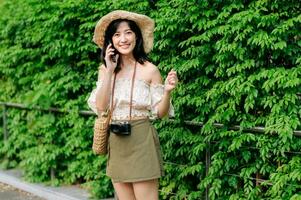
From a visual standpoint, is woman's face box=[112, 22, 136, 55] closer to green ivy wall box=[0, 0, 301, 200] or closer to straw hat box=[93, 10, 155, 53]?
straw hat box=[93, 10, 155, 53]

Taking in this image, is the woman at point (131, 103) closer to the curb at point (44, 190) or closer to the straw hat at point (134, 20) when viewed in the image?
the straw hat at point (134, 20)

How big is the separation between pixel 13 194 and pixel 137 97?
4069 millimetres

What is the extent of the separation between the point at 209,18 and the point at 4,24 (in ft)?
13.1

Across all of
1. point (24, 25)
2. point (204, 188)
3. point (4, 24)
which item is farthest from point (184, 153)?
point (4, 24)

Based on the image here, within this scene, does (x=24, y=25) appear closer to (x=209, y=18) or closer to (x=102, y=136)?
(x=209, y=18)

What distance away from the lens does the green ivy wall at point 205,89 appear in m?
4.62

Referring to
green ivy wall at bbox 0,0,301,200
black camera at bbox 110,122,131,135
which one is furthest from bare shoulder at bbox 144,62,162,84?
green ivy wall at bbox 0,0,301,200

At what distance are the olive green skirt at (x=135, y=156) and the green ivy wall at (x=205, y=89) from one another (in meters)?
0.90

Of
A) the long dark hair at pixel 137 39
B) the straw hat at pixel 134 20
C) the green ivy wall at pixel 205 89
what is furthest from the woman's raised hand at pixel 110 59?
the green ivy wall at pixel 205 89

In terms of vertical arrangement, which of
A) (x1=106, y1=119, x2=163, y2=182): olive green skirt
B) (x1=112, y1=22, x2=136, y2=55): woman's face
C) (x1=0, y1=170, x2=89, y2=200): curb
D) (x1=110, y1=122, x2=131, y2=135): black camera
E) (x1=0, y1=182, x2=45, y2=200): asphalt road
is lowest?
(x1=0, y1=182, x2=45, y2=200): asphalt road

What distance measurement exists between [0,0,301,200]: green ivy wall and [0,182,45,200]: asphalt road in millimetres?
489

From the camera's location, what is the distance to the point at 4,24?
818cm

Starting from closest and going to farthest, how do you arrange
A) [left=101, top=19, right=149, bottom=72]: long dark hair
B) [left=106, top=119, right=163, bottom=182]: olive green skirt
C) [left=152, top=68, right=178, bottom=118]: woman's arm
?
1. [left=152, top=68, right=178, bottom=118]: woman's arm
2. [left=106, top=119, right=163, bottom=182]: olive green skirt
3. [left=101, top=19, right=149, bottom=72]: long dark hair

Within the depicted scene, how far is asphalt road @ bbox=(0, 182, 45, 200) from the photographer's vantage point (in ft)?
24.6
